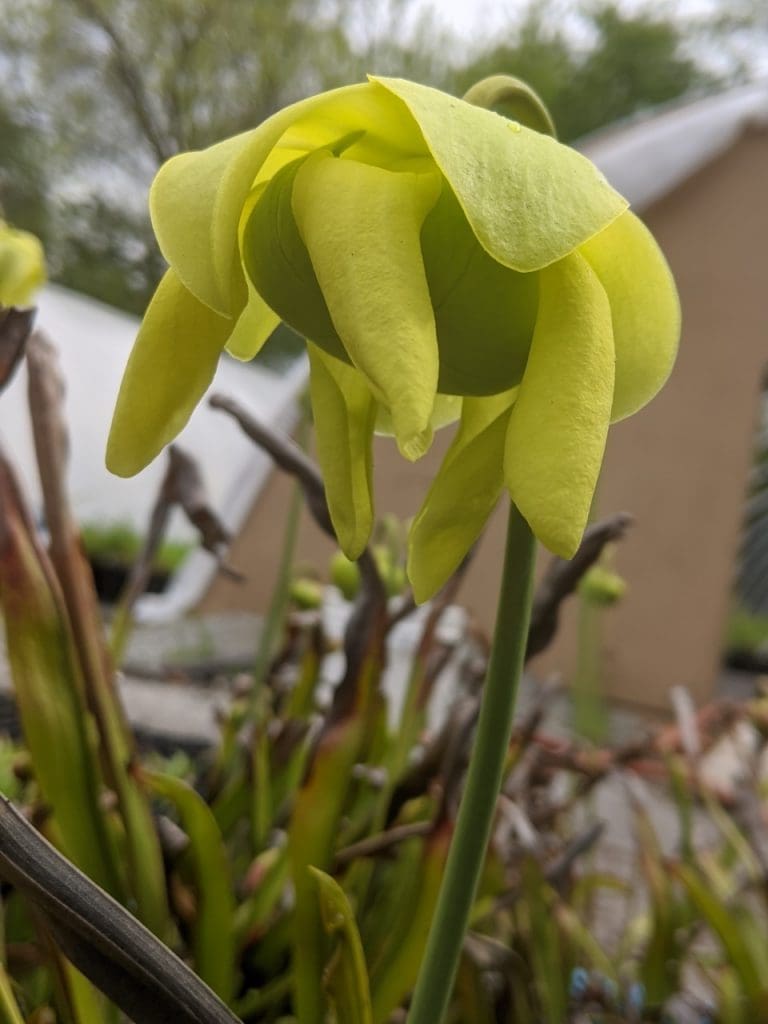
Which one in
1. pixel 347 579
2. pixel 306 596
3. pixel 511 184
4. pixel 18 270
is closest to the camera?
pixel 511 184

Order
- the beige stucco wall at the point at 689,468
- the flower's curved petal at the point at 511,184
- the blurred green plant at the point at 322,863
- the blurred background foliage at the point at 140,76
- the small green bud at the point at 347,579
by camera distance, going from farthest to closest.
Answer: the blurred background foliage at the point at 140,76, the beige stucco wall at the point at 689,468, the small green bud at the point at 347,579, the blurred green plant at the point at 322,863, the flower's curved petal at the point at 511,184

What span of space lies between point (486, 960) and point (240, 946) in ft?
0.31

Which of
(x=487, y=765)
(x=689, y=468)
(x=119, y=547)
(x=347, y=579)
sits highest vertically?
(x=487, y=765)

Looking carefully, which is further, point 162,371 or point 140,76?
point 140,76

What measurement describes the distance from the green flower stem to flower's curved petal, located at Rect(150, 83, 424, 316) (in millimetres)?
61

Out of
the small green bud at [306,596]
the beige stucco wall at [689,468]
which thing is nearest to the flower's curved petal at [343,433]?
the small green bud at [306,596]

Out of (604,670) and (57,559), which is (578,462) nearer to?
(57,559)

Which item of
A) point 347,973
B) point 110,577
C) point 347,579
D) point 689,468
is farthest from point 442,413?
point 110,577

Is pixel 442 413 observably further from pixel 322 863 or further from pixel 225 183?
pixel 322 863

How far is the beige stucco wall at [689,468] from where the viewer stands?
5.46ft

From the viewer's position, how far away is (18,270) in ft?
0.91

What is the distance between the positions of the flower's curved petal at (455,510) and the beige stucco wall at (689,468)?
1.42 metres

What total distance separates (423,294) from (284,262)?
0.03 m

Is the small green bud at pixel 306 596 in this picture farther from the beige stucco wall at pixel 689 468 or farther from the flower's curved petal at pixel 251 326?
the beige stucco wall at pixel 689 468
